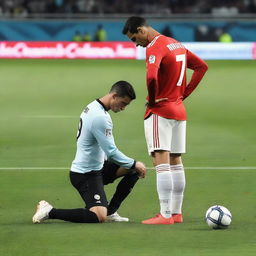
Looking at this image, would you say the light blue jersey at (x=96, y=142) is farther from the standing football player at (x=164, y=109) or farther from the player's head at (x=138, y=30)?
the player's head at (x=138, y=30)

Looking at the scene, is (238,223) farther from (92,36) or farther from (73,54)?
(92,36)

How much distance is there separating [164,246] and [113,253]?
59 centimetres

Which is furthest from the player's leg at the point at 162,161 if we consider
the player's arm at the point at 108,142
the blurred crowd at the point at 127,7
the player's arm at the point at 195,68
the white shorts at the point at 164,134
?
the blurred crowd at the point at 127,7

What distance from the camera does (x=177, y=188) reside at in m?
11.3

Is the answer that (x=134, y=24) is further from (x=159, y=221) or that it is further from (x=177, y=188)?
(x=159, y=221)

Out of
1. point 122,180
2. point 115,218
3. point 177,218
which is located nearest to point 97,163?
point 122,180

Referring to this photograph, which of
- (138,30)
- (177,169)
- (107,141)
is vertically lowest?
(177,169)

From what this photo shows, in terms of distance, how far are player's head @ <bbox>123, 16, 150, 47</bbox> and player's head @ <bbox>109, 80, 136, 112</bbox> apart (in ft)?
1.91

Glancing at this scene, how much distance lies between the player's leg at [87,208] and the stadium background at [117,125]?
127 millimetres

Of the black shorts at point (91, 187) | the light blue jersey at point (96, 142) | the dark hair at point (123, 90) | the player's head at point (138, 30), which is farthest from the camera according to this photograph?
the black shorts at point (91, 187)

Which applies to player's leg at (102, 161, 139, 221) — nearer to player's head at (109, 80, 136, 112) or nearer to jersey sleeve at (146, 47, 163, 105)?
player's head at (109, 80, 136, 112)

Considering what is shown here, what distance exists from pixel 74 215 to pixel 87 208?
0.22m

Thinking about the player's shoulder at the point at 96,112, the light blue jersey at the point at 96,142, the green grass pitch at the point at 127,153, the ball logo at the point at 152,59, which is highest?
the ball logo at the point at 152,59

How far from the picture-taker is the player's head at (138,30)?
10.9 m
